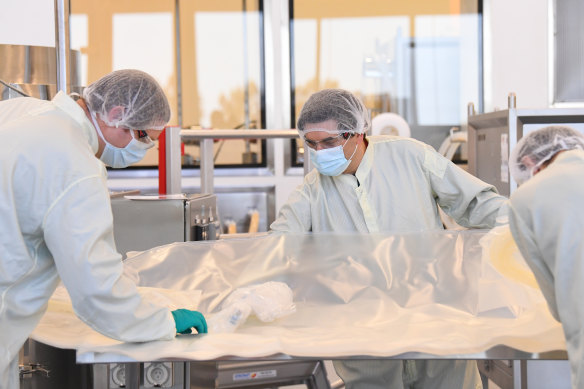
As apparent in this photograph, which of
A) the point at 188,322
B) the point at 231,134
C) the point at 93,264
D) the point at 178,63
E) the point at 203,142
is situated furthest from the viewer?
the point at 178,63

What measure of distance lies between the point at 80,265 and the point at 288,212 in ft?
3.16

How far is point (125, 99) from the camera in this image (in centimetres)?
153

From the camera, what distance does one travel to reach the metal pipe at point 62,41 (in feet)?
6.70

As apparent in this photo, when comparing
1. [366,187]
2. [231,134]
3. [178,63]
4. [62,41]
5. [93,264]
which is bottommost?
[93,264]

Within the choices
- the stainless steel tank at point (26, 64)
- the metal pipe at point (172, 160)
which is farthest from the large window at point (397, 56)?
the stainless steel tank at point (26, 64)

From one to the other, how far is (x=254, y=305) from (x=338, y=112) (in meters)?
0.72

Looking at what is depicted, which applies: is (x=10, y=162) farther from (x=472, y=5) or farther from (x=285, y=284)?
(x=472, y=5)

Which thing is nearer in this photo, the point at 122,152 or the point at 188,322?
the point at 188,322

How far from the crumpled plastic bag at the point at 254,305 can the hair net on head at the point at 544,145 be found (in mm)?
656

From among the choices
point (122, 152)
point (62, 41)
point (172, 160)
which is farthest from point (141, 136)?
point (172, 160)

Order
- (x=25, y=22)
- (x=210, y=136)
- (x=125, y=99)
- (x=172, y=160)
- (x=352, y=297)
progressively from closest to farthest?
(x=125, y=99), (x=352, y=297), (x=172, y=160), (x=210, y=136), (x=25, y=22)

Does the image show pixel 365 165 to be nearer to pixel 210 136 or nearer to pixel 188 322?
pixel 188 322

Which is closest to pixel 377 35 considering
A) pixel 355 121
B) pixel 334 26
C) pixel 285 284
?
pixel 334 26

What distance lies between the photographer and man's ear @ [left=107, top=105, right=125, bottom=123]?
1.53m
